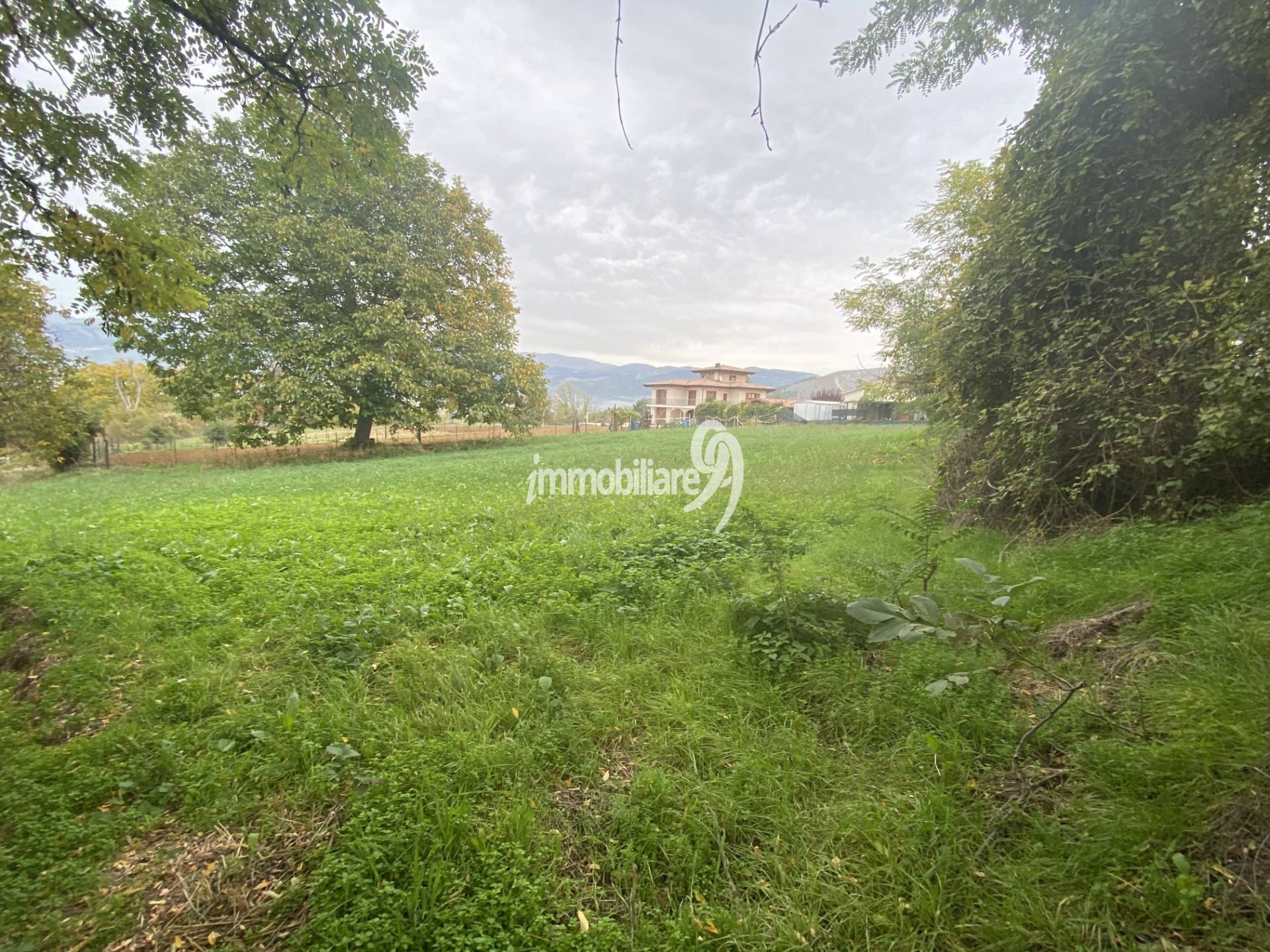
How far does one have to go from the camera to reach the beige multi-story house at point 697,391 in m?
52.9

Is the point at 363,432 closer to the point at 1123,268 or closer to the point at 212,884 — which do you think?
the point at 212,884

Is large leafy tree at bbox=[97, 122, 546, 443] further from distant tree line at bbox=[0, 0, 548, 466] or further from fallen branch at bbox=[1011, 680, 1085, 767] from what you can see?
fallen branch at bbox=[1011, 680, 1085, 767]

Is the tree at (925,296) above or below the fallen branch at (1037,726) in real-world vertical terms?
above

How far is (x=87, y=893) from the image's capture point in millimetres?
1442

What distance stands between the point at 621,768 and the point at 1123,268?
4871mm

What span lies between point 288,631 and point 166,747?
3.41 ft

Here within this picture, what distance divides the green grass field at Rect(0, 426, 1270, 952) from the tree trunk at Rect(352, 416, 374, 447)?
15.0 metres

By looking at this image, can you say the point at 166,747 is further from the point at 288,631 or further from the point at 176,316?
the point at 176,316

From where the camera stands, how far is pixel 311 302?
14.8 meters

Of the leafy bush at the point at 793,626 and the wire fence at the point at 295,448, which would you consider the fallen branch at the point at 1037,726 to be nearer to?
the leafy bush at the point at 793,626

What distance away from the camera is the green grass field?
4.39 feet

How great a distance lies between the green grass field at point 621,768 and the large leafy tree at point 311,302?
12699 millimetres

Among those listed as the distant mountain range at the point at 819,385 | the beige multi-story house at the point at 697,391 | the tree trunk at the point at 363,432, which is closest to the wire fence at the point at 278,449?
the tree trunk at the point at 363,432

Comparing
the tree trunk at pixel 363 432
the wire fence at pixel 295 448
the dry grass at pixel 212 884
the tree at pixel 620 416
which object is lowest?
the dry grass at pixel 212 884
